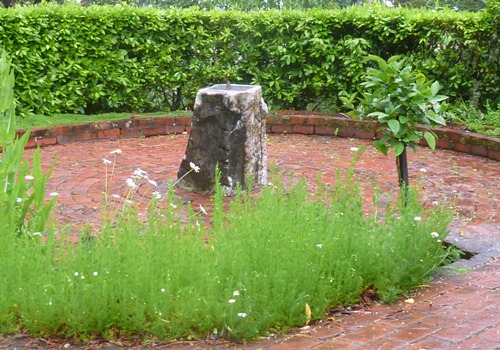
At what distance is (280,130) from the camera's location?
407 inches

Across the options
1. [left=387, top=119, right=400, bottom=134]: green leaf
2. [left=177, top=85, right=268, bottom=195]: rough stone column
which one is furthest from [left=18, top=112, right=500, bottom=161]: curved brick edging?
[left=387, top=119, right=400, bottom=134]: green leaf

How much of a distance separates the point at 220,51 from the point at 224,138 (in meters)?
4.29

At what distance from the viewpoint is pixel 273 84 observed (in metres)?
10.9

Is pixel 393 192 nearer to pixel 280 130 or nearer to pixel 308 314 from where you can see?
pixel 308 314

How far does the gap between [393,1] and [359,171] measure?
13.2 metres

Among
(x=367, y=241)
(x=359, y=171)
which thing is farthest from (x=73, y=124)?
(x=367, y=241)

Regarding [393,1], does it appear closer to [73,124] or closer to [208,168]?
[73,124]

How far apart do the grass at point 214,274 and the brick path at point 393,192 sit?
5.5 inches

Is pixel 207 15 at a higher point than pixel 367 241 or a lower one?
higher

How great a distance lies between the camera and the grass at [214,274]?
156 inches

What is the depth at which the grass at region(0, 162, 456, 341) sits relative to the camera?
3.96m

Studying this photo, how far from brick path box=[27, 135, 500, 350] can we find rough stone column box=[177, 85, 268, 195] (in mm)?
276

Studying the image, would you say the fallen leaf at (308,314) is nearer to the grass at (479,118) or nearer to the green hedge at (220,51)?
the grass at (479,118)

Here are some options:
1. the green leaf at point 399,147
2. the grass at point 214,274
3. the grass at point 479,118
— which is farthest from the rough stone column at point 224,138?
the grass at point 479,118
